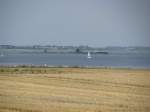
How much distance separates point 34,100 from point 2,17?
154 centimetres

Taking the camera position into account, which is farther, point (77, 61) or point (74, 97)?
point (77, 61)

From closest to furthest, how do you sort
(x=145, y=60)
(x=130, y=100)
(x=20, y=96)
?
1. (x=130, y=100)
2. (x=20, y=96)
3. (x=145, y=60)

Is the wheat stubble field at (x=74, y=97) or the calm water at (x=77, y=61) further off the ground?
the calm water at (x=77, y=61)

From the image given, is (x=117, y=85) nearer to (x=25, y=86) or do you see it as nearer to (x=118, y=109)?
(x=25, y=86)

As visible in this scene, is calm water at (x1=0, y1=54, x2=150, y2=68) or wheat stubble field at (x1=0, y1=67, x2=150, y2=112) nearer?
wheat stubble field at (x1=0, y1=67, x2=150, y2=112)

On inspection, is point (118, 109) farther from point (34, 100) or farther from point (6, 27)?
point (6, 27)

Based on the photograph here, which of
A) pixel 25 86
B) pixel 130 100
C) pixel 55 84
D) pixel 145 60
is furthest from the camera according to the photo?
pixel 145 60

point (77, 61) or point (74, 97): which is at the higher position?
point (77, 61)

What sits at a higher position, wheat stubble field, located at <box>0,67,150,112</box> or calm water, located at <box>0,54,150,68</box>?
calm water, located at <box>0,54,150,68</box>

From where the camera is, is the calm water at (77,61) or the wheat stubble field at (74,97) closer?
the wheat stubble field at (74,97)

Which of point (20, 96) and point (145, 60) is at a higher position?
point (145, 60)

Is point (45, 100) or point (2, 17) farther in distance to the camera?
point (2, 17)

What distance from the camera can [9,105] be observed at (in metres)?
5.88

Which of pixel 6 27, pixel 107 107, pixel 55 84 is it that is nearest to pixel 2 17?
pixel 6 27
